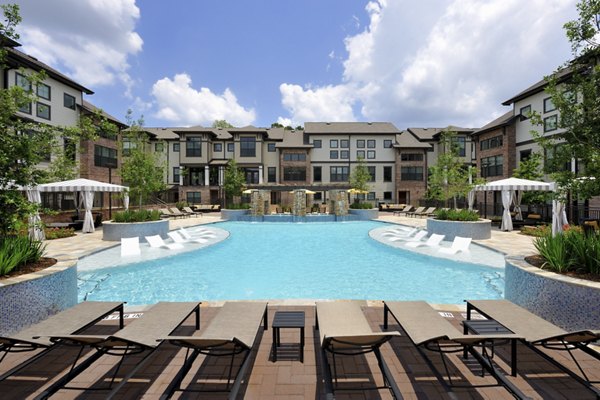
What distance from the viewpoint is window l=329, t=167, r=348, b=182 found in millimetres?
43312

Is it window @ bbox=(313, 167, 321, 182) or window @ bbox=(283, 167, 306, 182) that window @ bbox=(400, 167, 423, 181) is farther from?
window @ bbox=(283, 167, 306, 182)

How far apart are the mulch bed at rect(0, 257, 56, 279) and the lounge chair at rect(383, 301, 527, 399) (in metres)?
6.23

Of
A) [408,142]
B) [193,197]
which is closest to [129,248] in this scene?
[193,197]

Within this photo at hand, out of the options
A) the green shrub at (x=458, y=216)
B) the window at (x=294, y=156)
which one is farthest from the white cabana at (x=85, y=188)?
the window at (x=294, y=156)

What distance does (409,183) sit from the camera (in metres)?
41.9

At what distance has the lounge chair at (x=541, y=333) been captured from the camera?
304 centimetres

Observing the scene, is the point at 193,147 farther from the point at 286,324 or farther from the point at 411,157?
the point at 286,324

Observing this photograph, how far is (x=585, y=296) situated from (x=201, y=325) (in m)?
6.10

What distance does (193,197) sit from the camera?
4112 cm

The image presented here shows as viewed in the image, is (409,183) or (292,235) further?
(409,183)

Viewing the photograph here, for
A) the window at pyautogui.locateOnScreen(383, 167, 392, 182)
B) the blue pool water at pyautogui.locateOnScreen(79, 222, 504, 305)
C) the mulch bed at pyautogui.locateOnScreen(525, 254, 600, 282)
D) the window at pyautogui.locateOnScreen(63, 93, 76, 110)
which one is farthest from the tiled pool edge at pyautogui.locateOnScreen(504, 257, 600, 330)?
the window at pyautogui.locateOnScreen(383, 167, 392, 182)

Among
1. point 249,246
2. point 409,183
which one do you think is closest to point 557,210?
point 249,246

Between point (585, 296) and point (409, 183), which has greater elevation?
point (409, 183)

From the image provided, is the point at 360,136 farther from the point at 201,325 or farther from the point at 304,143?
the point at 201,325
